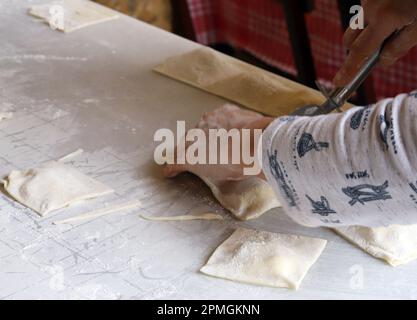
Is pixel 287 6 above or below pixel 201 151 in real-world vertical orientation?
below

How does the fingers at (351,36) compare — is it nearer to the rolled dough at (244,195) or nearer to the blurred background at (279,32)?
the rolled dough at (244,195)

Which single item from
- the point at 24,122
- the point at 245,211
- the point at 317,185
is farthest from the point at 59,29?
the point at 317,185

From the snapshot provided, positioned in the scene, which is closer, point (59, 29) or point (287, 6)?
point (59, 29)

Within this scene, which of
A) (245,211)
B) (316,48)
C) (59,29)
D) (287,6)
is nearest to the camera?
(245,211)

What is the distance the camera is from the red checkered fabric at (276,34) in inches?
78.2

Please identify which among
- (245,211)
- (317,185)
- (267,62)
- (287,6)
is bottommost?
(267,62)

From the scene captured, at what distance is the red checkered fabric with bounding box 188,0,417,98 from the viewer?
1985 millimetres

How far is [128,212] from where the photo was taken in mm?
881

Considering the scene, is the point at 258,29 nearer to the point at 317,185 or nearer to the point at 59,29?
the point at 59,29

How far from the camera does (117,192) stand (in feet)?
3.02

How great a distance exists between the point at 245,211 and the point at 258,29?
1.54 metres

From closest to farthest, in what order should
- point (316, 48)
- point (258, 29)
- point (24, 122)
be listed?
point (24, 122) → point (316, 48) → point (258, 29)

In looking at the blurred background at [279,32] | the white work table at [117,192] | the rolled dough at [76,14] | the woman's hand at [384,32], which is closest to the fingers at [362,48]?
the woman's hand at [384,32]

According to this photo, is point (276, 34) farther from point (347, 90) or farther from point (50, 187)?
point (50, 187)
